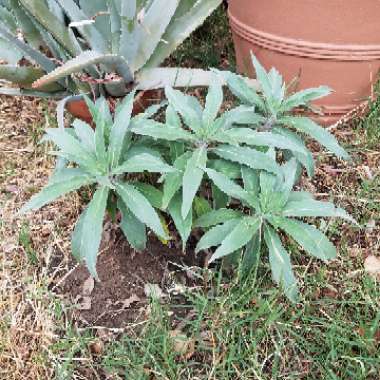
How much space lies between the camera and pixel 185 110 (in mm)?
1352

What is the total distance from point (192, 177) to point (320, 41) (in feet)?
2.64

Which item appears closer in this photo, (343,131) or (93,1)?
(93,1)

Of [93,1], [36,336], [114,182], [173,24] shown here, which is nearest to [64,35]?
[93,1]

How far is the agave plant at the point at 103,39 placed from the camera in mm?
1529

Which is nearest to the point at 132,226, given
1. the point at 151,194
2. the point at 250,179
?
the point at 151,194

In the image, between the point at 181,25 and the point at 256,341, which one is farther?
the point at 181,25

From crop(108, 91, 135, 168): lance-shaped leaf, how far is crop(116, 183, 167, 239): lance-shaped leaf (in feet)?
0.22

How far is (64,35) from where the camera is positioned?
156 cm

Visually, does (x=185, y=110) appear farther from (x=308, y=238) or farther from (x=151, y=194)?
(x=308, y=238)

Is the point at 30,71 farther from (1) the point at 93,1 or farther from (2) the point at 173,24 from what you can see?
(2) the point at 173,24

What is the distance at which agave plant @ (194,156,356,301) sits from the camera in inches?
49.2

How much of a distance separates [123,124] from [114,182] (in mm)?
142

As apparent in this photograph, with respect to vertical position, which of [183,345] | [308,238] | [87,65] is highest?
[87,65]

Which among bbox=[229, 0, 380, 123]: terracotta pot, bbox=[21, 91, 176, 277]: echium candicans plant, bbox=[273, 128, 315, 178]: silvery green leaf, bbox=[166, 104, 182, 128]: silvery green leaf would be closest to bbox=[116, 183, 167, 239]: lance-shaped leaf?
bbox=[21, 91, 176, 277]: echium candicans plant
